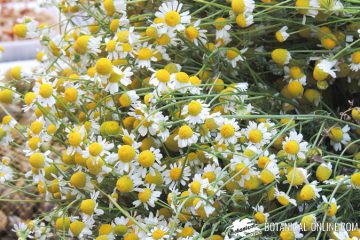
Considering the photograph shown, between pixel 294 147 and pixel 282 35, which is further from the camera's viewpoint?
pixel 282 35

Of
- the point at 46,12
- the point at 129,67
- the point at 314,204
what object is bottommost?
the point at 46,12

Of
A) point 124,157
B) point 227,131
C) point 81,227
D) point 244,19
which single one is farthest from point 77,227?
point 244,19

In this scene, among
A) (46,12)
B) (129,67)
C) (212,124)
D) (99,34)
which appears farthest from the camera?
(46,12)

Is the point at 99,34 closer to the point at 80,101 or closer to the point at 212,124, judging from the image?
the point at 80,101

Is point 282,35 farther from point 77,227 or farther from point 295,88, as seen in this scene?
point 77,227

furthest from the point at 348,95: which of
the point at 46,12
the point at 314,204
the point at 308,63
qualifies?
the point at 46,12

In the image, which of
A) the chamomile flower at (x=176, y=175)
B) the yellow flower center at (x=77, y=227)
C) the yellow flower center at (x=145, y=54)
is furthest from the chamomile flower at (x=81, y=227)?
the yellow flower center at (x=145, y=54)
